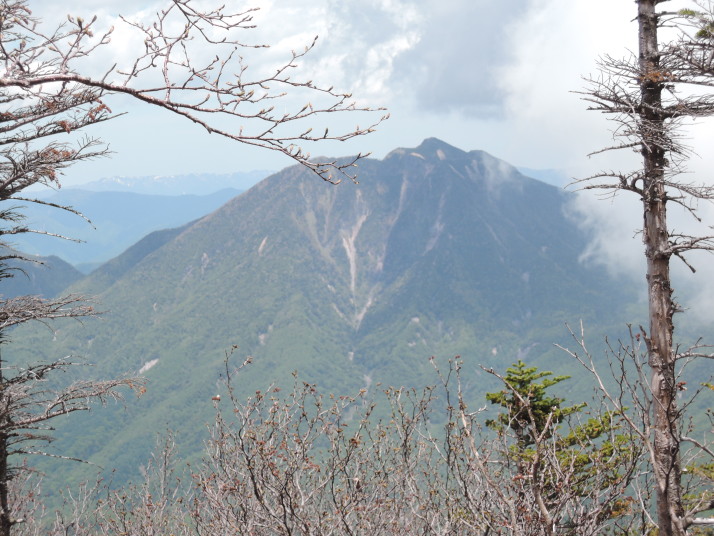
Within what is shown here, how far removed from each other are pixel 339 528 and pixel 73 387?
5.03 m

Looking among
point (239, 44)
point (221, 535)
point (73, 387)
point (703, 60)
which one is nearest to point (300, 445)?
point (221, 535)

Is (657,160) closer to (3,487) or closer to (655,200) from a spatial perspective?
(655,200)

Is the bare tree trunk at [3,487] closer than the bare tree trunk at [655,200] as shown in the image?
No

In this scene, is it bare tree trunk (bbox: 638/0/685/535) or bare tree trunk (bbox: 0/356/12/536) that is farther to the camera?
bare tree trunk (bbox: 0/356/12/536)

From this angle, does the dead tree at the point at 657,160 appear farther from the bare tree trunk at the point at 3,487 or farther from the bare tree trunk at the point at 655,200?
the bare tree trunk at the point at 3,487

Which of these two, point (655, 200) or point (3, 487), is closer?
point (655, 200)

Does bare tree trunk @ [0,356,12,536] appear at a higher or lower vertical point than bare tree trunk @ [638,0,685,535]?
lower

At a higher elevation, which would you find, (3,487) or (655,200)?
(655,200)

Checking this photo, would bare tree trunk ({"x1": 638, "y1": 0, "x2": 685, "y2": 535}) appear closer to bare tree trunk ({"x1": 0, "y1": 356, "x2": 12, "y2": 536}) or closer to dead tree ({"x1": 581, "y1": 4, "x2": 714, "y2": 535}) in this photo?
dead tree ({"x1": 581, "y1": 4, "x2": 714, "y2": 535})

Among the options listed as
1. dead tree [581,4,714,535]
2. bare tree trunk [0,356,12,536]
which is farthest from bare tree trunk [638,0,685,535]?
bare tree trunk [0,356,12,536]

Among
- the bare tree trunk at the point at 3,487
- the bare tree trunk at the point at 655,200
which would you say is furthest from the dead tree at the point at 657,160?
the bare tree trunk at the point at 3,487

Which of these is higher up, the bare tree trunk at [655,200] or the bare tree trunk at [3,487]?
the bare tree trunk at [655,200]

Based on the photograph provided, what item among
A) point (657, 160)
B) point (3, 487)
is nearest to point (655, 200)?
point (657, 160)

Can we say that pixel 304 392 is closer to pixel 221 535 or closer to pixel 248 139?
pixel 221 535
